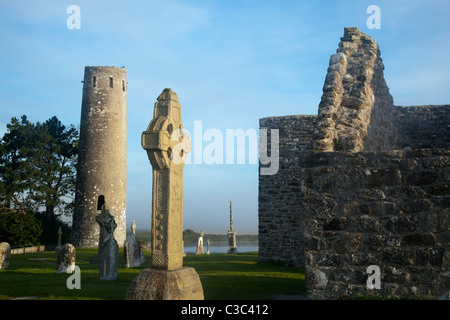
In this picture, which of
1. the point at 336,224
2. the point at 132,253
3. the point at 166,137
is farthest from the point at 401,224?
the point at 132,253

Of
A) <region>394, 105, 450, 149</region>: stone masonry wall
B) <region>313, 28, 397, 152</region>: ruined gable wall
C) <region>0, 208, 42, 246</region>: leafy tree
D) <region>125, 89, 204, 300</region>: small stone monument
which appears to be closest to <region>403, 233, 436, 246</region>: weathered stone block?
<region>313, 28, 397, 152</region>: ruined gable wall

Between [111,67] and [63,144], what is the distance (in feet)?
28.6

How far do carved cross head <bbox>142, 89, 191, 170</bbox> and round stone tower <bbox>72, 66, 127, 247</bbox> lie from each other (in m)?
26.9

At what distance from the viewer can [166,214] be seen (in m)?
6.44

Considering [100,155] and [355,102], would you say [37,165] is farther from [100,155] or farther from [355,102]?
[355,102]

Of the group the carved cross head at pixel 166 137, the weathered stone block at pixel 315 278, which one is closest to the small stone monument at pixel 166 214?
the carved cross head at pixel 166 137

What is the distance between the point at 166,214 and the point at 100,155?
2812 centimetres

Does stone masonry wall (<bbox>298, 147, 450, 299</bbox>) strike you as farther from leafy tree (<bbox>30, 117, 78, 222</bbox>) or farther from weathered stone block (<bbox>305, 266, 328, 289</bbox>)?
leafy tree (<bbox>30, 117, 78, 222</bbox>)

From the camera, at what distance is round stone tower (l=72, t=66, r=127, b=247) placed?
32.6 meters

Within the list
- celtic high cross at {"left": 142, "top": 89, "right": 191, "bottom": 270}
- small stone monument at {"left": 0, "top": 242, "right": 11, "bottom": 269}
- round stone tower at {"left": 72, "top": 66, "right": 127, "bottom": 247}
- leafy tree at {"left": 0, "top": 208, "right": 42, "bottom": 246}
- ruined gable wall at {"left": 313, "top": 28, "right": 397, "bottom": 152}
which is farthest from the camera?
round stone tower at {"left": 72, "top": 66, "right": 127, "bottom": 247}

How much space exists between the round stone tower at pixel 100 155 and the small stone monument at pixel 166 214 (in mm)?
27022

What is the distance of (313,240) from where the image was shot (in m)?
6.31

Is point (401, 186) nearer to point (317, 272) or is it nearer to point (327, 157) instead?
point (327, 157)

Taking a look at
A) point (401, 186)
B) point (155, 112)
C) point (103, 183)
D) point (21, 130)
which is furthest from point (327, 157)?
point (21, 130)
